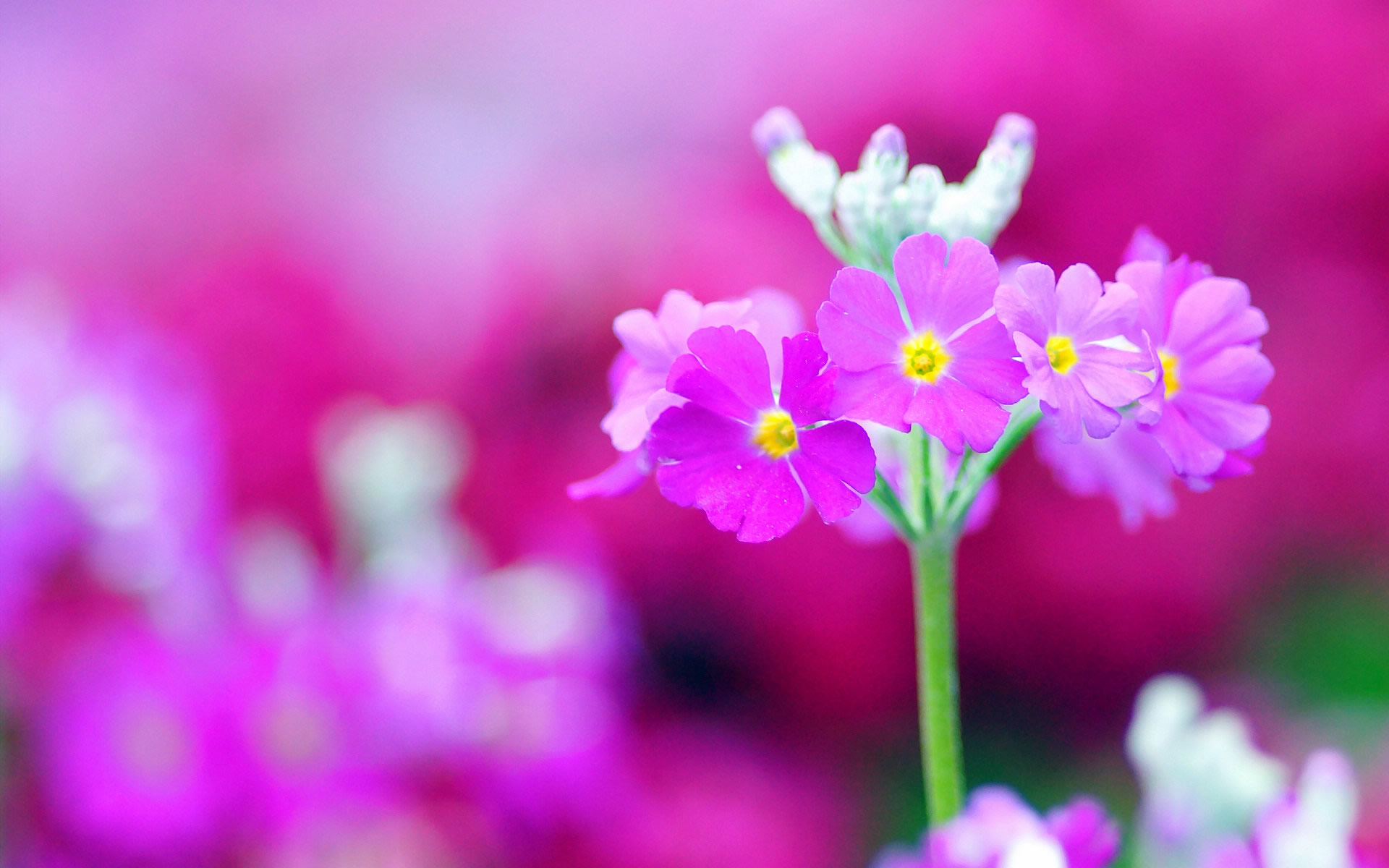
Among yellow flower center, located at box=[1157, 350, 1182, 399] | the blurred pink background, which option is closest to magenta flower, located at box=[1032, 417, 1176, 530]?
yellow flower center, located at box=[1157, 350, 1182, 399]

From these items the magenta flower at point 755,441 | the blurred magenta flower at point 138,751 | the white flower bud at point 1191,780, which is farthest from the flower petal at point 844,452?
the blurred magenta flower at point 138,751

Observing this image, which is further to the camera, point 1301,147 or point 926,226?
point 1301,147

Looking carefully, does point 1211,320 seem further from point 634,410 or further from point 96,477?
point 96,477

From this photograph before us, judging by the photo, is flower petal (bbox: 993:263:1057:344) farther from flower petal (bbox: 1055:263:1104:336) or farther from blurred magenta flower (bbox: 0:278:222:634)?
blurred magenta flower (bbox: 0:278:222:634)

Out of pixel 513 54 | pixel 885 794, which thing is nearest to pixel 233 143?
pixel 513 54

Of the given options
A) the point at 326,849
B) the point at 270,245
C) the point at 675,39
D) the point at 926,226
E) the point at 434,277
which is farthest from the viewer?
the point at 675,39

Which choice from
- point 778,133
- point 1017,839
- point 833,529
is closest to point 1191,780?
point 1017,839

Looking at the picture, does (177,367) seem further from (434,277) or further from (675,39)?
(675,39)
